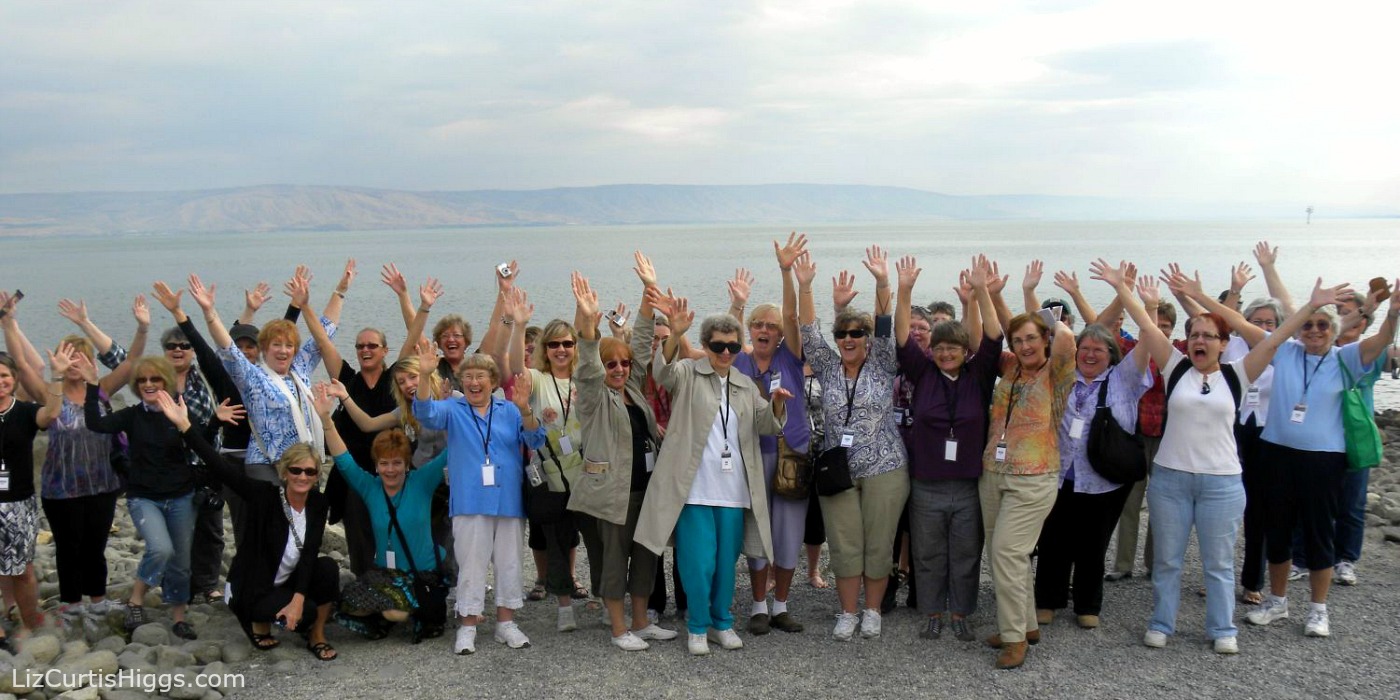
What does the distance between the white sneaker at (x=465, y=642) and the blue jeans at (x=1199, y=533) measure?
14.7 ft

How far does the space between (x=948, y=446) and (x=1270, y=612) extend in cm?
269

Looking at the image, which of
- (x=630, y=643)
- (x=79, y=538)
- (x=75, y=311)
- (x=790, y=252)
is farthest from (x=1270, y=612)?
(x=75, y=311)

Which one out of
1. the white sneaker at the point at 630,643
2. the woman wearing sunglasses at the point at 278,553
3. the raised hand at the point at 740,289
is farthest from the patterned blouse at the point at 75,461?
the raised hand at the point at 740,289

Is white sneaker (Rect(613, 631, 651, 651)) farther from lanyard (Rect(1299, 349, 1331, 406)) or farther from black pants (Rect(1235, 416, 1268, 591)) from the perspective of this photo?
lanyard (Rect(1299, 349, 1331, 406))

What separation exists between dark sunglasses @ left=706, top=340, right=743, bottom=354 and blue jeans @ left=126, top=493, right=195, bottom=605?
3.79 metres

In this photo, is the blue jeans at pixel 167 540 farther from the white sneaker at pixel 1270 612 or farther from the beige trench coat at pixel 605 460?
the white sneaker at pixel 1270 612

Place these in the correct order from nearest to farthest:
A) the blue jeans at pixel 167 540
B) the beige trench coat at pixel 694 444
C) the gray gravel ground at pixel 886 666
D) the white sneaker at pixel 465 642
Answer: the gray gravel ground at pixel 886 666 < the beige trench coat at pixel 694 444 < the white sneaker at pixel 465 642 < the blue jeans at pixel 167 540

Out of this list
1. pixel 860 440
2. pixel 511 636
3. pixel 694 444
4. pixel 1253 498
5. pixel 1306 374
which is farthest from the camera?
pixel 1253 498

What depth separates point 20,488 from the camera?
6176mm

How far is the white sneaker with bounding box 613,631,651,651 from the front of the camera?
625cm

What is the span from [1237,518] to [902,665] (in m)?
2.32

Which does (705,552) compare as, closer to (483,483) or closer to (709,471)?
(709,471)

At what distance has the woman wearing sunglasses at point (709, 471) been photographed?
602cm

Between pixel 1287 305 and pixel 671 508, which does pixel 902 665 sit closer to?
pixel 671 508
